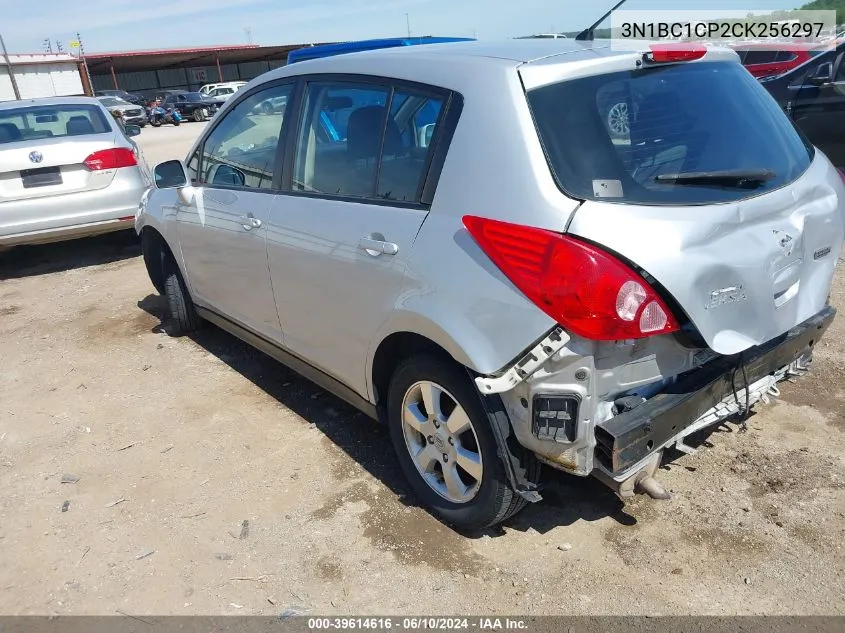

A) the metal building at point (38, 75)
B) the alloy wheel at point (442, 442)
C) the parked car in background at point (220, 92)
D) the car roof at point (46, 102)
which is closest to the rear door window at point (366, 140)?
the alloy wheel at point (442, 442)

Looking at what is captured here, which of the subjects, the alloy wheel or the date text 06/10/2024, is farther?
the alloy wheel

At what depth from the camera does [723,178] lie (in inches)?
96.1

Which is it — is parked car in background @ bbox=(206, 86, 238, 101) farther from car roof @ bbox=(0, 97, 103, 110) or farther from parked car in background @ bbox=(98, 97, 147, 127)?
car roof @ bbox=(0, 97, 103, 110)

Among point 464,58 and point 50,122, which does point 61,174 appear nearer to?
point 50,122

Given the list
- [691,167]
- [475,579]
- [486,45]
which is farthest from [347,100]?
[475,579]

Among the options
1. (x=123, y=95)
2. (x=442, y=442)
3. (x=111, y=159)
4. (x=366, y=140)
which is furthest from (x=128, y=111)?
(x=442, y=442)

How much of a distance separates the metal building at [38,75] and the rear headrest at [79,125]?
3321 cm

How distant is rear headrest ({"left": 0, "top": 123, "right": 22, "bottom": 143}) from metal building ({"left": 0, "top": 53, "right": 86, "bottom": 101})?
3337 cm

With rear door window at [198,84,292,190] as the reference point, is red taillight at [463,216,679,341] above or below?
below

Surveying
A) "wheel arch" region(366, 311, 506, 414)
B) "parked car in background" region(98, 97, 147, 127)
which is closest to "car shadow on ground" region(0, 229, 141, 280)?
"wheel arch" region(366, 311, 506, 414)

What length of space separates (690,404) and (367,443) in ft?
5.87

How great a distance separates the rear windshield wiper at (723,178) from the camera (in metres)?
2.36

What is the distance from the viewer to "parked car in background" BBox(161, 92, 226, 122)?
3209 cm

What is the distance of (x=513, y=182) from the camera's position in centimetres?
231
